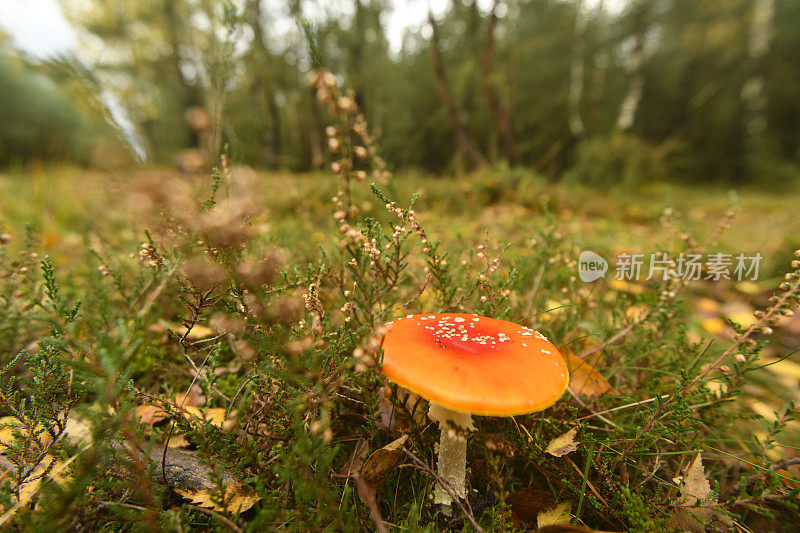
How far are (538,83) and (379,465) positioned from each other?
43.8 feet

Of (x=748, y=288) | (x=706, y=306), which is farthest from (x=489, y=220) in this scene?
(x=748, y=288)

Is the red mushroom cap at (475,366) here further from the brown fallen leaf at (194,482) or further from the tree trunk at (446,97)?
the tree trunk at (446,97)

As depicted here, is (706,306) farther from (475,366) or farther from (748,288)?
(475,366)

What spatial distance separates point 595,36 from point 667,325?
42.8 ft

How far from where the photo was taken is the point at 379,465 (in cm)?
95

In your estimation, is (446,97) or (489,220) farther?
(446,97)

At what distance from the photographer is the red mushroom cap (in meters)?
0.75

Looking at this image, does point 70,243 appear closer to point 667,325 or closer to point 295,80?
point 667,325

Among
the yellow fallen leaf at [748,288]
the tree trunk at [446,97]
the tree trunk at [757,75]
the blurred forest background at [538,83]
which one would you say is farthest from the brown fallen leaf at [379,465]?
the tree trunk at [757,75]

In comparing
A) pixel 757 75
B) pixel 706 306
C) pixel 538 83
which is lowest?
pixel 706 306

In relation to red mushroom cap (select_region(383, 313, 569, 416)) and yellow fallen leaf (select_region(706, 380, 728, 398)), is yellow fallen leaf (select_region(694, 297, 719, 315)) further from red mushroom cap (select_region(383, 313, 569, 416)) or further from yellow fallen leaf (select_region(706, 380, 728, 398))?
red mushroom cap (select_region(383, 313, 569, 416))

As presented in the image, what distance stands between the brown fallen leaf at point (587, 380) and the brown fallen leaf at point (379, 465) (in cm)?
62

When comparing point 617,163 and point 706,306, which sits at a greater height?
point 617,163

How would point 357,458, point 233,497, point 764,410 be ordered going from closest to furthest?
point 233,497 → point 357,458 → point 764,410
